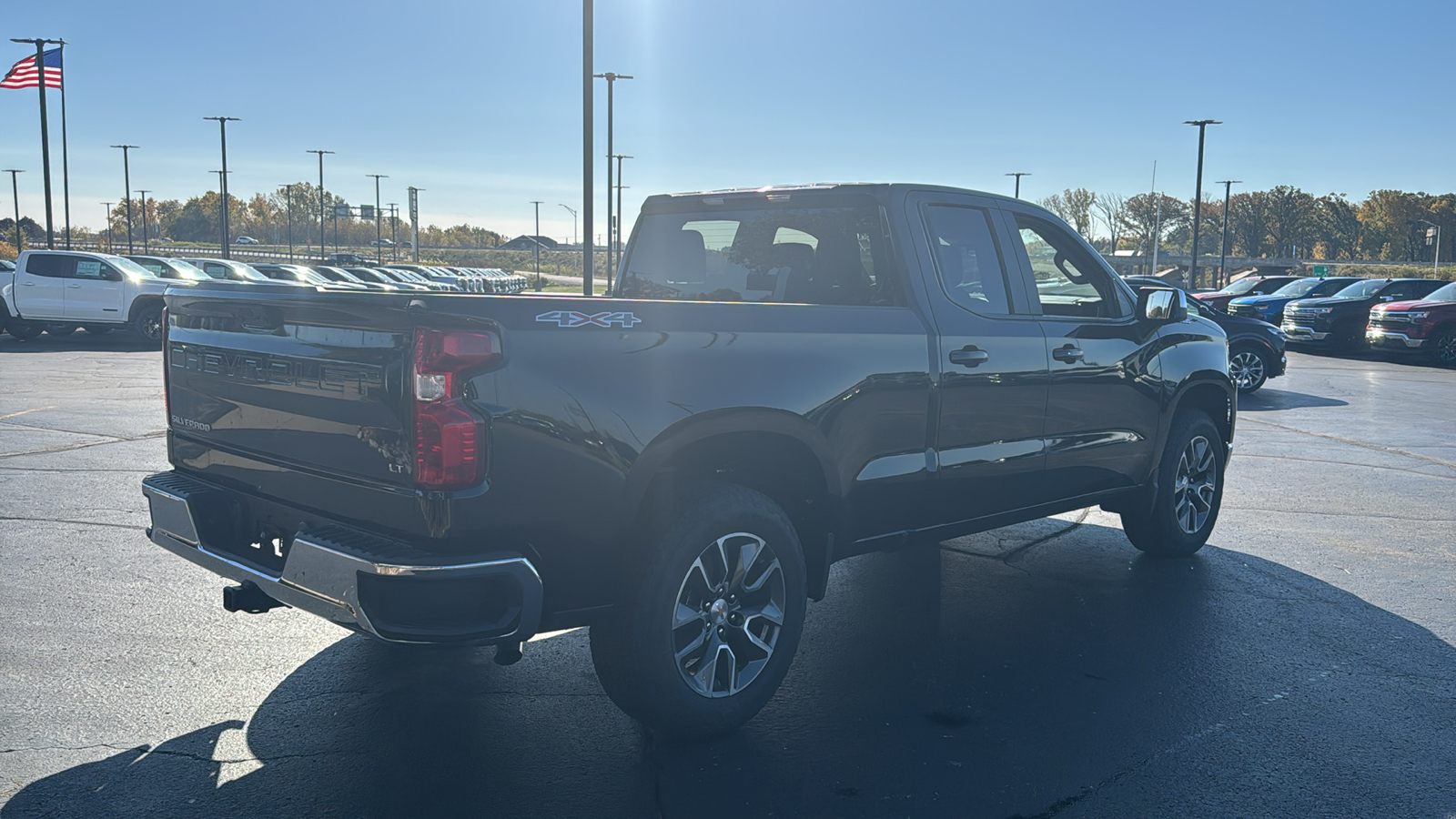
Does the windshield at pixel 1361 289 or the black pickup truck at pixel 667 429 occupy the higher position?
the windshield at pixel 1361 289

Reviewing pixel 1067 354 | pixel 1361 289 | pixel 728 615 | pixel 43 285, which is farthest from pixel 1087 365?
pixel 1361 289

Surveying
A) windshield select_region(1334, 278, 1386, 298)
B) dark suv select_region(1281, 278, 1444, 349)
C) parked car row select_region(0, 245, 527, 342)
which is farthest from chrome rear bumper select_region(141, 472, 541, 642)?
windshield select_region(1334, 278, 1386, 298)

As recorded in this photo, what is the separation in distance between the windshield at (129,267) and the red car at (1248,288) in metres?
26.0

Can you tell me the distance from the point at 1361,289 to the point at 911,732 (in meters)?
28.7

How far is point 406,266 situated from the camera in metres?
51.5

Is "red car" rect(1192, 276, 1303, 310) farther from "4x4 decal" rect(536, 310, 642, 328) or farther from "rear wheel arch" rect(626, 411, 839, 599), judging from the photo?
"4x4 decal" rect(536, 310, 642, 328)

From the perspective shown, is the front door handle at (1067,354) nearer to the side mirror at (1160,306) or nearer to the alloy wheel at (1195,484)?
the side mirror at (1160,306)

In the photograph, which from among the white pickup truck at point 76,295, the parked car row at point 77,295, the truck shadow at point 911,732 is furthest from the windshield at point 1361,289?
the white pickup truck at point 76,295

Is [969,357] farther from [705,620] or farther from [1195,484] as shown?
[1195,484]

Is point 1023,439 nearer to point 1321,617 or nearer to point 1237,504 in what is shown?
point 1321,617

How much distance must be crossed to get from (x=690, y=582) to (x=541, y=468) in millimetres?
768

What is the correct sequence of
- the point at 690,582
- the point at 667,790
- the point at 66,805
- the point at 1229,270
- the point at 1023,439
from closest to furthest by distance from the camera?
the point at 66,805
the point at 667,790
the point at 690,582
the point at 1023,439
the point at 1229,270

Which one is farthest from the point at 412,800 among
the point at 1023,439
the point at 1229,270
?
the point at 1229,270

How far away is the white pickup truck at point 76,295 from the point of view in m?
22.5
